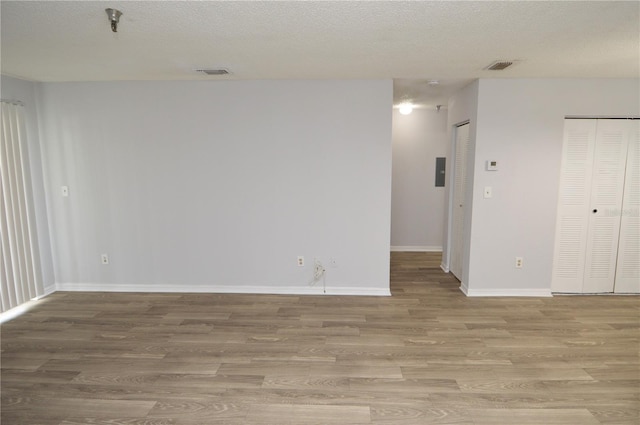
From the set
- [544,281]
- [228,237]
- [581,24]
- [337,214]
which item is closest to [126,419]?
[228,237]

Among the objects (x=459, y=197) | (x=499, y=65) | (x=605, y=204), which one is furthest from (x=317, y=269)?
(x=605, y=204)

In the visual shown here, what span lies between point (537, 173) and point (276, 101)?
295 cm

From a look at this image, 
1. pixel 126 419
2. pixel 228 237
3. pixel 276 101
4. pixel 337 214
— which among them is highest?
pixel 276 101

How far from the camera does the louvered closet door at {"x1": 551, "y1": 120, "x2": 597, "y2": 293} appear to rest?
3.88 meters

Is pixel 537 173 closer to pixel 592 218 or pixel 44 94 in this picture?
pixel 592 218

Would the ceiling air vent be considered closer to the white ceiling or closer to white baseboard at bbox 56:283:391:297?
the white ceiling

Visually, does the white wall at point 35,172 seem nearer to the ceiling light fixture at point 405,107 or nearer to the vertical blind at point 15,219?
the vertical blind at point 15,219

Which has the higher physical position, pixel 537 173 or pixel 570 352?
pixel 537 173

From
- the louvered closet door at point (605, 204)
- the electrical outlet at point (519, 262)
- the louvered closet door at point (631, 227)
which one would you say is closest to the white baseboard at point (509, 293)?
the electrical outlet at point (519, 262)

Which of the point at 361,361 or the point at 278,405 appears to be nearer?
the point at 278,405

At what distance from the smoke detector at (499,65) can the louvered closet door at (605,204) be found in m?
1.46

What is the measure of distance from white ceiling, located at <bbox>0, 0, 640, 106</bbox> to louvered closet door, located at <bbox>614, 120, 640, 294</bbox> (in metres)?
0.81

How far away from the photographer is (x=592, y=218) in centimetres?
399

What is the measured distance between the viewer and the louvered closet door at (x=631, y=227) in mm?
3895
